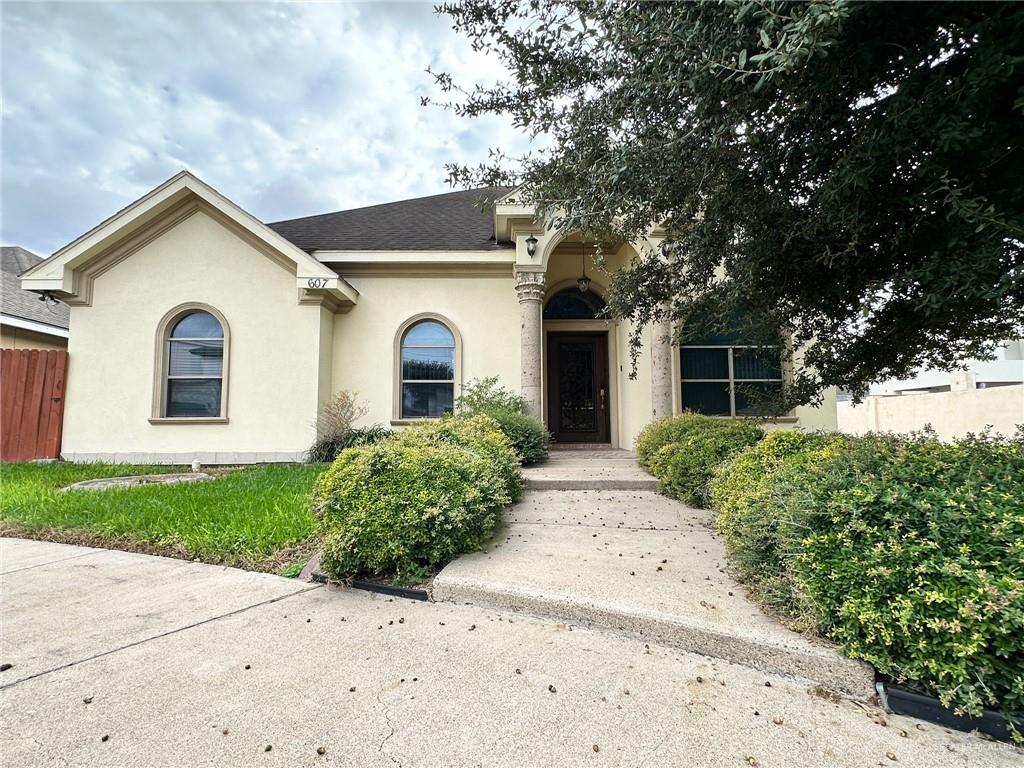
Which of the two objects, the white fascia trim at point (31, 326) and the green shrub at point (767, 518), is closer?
the green shrub at point (767, 518)

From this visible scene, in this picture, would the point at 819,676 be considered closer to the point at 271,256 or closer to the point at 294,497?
the point at 294,497

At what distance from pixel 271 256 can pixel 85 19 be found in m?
3.83

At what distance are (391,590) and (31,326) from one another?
47.1ft

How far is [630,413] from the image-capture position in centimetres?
964

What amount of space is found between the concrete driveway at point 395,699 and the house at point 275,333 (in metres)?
6.49

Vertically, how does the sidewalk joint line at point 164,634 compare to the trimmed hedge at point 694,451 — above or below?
below

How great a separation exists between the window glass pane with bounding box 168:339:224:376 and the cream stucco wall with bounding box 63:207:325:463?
1.03 feet

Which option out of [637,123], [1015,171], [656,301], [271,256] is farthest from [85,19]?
[1015,171]

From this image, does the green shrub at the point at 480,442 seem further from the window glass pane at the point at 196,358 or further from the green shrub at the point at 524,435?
the window glass pane at the point at 196,358

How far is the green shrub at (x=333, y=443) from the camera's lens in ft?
28.7

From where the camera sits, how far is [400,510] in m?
3.29

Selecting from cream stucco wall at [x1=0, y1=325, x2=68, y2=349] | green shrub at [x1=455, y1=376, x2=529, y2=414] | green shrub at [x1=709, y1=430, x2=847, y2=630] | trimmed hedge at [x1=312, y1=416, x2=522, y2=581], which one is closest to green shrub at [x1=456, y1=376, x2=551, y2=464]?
green shrub at [x1=455, y1=376, x2=529, y2=414]

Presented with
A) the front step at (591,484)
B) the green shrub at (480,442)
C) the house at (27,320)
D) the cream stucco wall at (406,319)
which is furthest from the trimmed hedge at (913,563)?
the house at (27,320)

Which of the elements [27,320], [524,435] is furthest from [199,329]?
[524,435]
